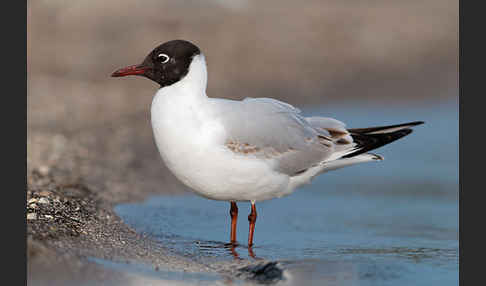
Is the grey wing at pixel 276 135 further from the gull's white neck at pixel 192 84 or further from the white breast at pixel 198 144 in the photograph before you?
the gull's white neck at pixel 192 84

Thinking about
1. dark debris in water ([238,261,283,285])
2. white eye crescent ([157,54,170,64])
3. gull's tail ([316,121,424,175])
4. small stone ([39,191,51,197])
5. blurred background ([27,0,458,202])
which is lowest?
dark debris in water ([238,261,283,285])

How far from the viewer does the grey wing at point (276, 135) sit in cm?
512

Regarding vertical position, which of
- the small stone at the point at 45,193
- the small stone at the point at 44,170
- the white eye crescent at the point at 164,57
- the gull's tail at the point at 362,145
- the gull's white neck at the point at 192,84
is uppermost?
the white eye crescent at the point at 164,57

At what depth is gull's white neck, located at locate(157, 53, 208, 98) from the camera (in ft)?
16.6

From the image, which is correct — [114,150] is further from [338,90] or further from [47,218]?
[338,90]

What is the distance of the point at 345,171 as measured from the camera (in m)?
8.54

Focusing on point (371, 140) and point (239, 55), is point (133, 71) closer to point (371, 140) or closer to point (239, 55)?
point (371, 140)

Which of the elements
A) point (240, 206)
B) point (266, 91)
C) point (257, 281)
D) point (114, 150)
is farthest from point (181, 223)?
point (266, 91)

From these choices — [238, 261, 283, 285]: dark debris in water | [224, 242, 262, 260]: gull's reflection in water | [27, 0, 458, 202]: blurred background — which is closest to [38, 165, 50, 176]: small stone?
[27, 0, 458, 202]: blurred background

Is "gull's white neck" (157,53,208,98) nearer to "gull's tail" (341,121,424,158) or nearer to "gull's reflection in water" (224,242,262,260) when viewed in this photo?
"gull's reflection in water" (224,242,262,260)

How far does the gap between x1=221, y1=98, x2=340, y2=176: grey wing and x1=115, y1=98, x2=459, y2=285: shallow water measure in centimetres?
64

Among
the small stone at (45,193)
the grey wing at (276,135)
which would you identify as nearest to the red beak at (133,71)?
the grey wing at (276,135)

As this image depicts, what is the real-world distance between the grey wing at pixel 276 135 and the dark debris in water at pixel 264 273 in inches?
33.1

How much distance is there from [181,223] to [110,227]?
91 cm
